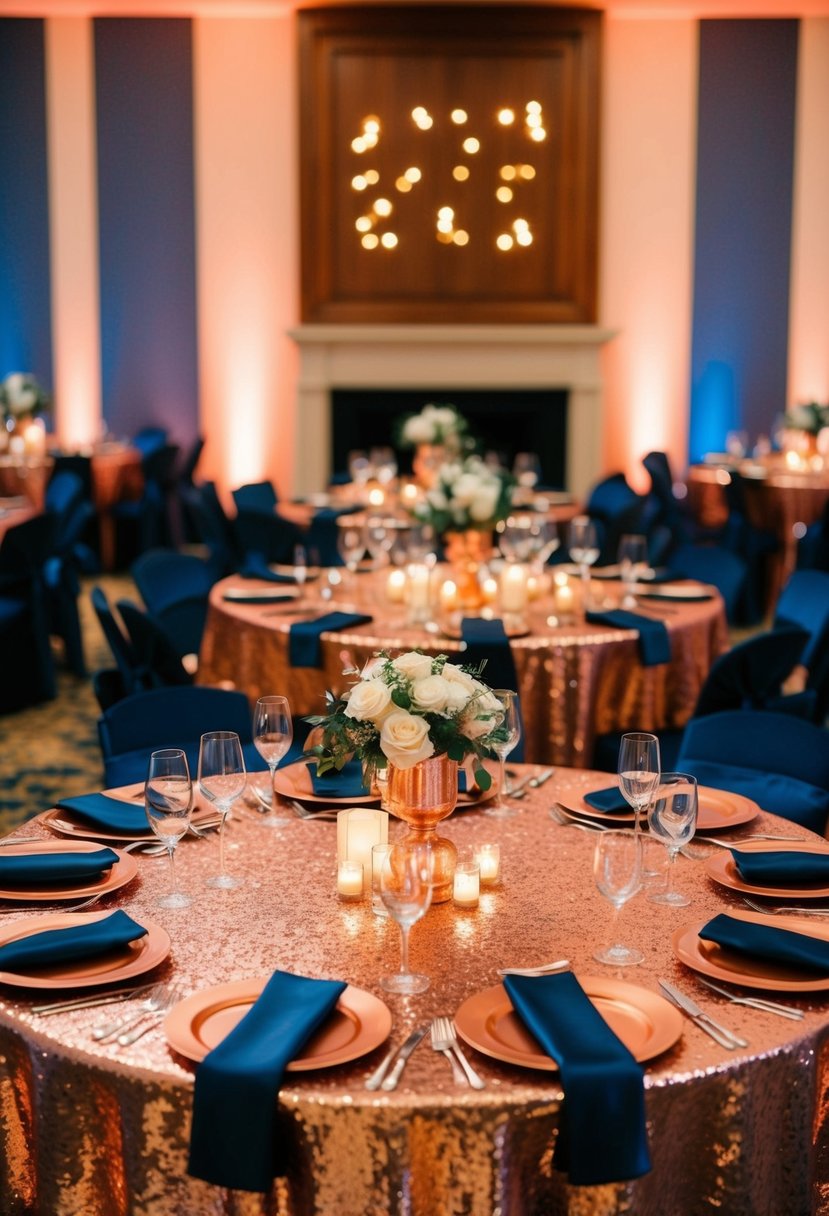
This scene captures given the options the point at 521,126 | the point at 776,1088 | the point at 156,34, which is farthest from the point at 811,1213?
the point at 156,34

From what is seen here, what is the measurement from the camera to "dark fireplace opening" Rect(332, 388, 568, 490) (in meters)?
11.4

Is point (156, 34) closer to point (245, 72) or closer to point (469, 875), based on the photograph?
point (245, 72)

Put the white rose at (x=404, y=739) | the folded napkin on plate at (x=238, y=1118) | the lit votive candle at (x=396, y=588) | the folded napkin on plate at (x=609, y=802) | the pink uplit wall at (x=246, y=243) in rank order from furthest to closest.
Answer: the pink uplit wall at (x=246, y=243), the lit votive candle at (x=396, y=588), the folded napkin on plate at (x=609, y=802), the white rose at (x=404, y=739), the folded napkin on plate at (x=238, y=1118)

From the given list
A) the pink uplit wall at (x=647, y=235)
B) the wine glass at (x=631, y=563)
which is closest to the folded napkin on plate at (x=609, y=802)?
the wine glass at (x=631, y=563)

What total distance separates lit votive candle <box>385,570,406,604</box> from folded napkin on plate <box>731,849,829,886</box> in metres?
2.71

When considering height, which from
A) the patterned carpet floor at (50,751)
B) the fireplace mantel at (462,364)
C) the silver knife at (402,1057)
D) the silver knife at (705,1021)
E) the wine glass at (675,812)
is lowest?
the patterned carpet floor at (50,751)

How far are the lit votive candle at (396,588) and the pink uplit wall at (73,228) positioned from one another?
21.8ft

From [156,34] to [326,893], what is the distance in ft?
32.6

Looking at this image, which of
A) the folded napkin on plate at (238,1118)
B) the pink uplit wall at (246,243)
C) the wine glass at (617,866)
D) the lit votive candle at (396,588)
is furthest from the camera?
the pink uplit wall at (246,243)

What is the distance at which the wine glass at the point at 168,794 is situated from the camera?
2.41 m

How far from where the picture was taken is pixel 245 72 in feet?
36.4

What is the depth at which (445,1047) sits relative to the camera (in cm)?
197

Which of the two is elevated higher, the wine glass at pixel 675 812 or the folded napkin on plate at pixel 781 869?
the wine glass at pixel 675 812

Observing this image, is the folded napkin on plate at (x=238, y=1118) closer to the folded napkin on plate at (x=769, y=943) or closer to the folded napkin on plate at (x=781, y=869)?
the folded napkin on plate at (x=769, y=943)
